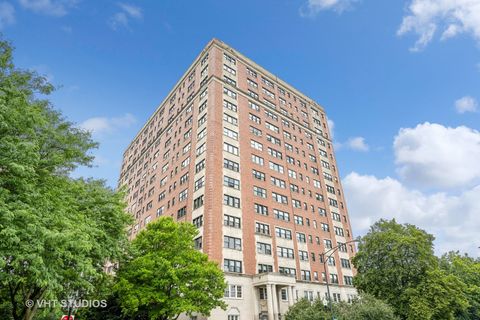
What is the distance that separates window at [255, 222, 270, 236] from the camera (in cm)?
4578

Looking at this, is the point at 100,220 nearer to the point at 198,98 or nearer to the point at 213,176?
the point at 213,176

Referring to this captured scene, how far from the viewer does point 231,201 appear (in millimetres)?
44906

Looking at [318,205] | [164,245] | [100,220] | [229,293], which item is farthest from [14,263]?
[318,205]

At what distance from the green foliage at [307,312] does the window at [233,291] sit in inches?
246

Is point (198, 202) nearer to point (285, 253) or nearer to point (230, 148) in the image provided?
point (230, 148)

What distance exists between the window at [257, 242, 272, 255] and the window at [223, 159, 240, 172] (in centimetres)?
1137

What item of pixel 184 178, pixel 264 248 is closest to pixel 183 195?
pixel 184 178

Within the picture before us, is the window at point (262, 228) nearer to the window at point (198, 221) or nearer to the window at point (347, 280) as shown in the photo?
the window at point (198, 221)

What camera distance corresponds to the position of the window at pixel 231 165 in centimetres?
4738

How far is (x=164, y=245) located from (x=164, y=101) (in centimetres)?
4977

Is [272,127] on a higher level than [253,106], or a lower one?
lower

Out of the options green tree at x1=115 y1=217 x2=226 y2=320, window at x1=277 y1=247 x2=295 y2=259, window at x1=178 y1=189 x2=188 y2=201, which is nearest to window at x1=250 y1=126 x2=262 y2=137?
window at x1=178 y1=189 x2=188 y2=201

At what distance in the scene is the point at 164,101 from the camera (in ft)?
245

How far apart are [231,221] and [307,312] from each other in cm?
1476
